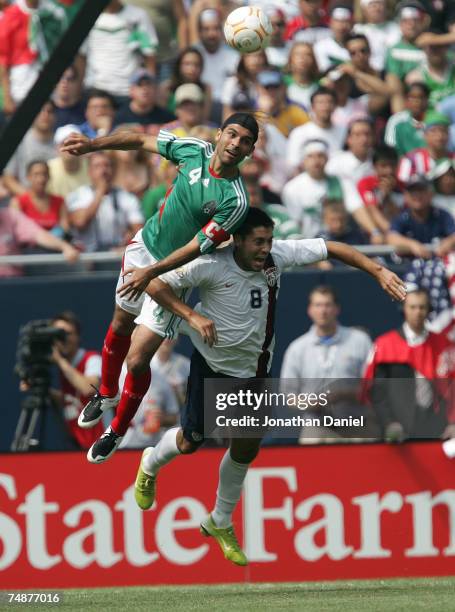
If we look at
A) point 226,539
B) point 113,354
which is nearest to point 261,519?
point 226,539

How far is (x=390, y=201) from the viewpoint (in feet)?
45.6

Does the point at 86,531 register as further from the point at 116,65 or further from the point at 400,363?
the point at 116,65

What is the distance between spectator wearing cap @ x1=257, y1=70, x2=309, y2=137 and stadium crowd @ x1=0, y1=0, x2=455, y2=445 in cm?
2

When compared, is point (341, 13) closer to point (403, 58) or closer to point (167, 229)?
point (403, 58)

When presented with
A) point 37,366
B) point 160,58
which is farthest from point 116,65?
point 37,366

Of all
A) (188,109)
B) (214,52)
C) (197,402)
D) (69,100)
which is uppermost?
(214,52)

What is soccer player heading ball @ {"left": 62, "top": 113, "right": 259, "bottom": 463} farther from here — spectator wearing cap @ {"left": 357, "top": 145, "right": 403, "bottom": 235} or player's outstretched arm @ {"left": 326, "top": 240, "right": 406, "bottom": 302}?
spectator wearing cap @ {"left": 357, "top": 145, "right": 403, "bottom": 235}

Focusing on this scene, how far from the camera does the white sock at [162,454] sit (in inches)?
387

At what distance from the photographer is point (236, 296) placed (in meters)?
9.64

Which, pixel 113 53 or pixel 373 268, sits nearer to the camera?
pixel 373 268

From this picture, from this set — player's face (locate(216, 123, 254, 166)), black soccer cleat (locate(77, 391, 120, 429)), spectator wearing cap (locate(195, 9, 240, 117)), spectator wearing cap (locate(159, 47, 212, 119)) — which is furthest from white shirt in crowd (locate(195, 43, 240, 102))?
player's face (locate(216, 123, 254, 166))

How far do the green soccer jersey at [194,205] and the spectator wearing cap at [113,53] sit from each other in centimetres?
563

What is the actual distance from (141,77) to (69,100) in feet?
2.57

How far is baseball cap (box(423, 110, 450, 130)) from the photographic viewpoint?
14.3m
